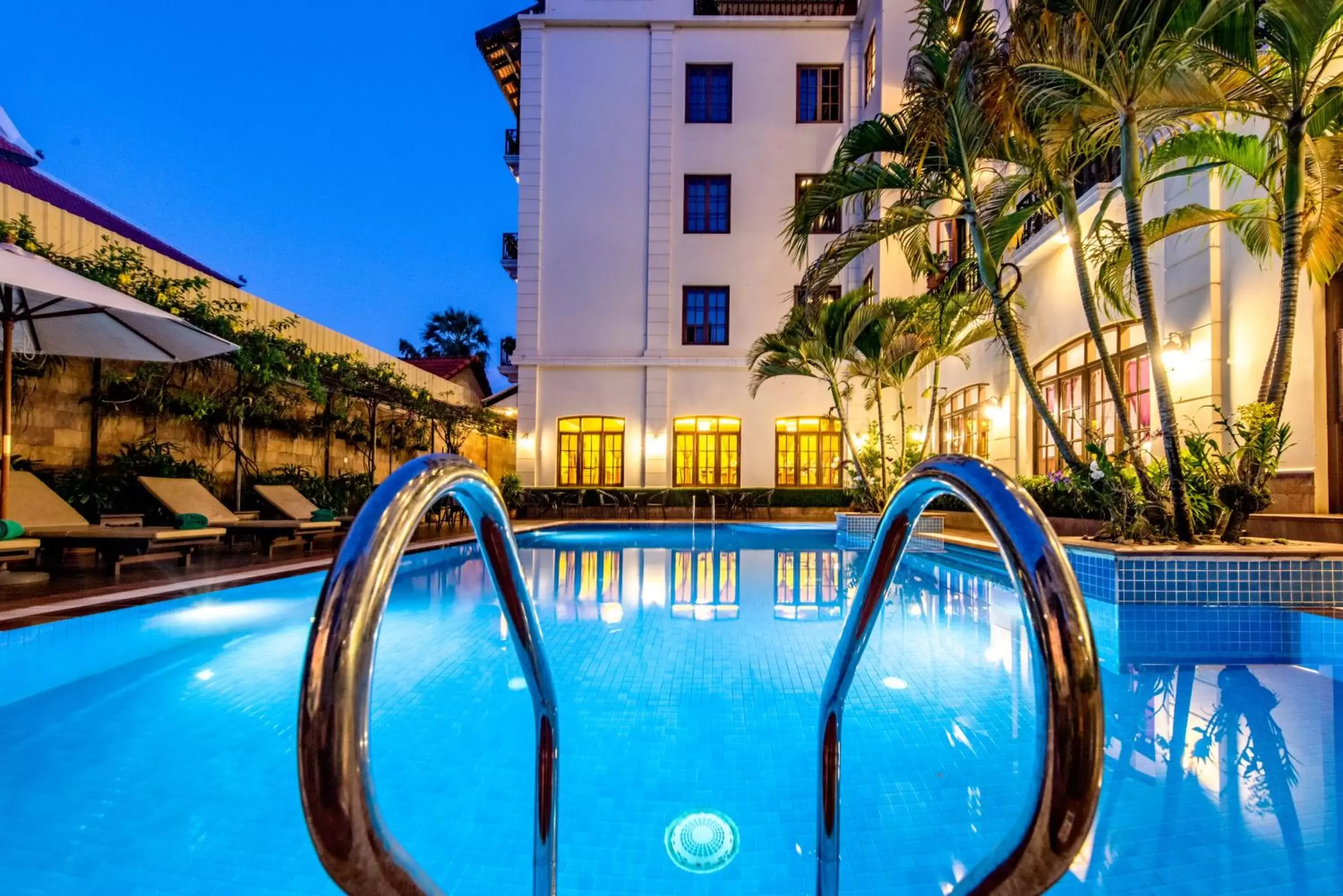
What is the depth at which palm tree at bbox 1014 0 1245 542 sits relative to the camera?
425 cm

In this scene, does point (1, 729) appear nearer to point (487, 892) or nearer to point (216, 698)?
point (216, 698)

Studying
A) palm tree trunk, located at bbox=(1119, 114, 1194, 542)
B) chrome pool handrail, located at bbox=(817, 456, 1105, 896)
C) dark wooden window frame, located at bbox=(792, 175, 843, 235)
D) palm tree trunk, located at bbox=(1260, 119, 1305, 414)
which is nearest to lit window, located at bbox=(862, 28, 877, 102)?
dark wooden window frame, located at bbox=(792, 175, 843, 235)

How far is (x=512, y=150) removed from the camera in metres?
18.9

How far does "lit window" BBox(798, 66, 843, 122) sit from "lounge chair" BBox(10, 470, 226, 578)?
15.8m

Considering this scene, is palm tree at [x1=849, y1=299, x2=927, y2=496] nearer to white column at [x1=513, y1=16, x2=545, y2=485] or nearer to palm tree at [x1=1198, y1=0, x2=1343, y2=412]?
palm tree at [x1=1198, y1=0, x2=1343, y2=412]

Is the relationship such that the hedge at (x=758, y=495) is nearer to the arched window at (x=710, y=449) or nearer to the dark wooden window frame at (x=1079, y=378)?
the arched window at (x=710, y=449)

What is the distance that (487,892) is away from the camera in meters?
1.77

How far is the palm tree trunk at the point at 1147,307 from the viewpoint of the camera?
465 centimetres

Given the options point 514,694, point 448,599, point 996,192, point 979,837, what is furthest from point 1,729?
point 996,192

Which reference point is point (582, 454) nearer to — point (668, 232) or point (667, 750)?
point (668, 232)

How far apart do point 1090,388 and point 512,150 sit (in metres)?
15.9

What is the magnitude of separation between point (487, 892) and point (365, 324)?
110 metres

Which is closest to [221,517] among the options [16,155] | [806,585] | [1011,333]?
[806,585]

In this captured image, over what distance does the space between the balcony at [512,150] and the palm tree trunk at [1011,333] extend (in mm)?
14717
